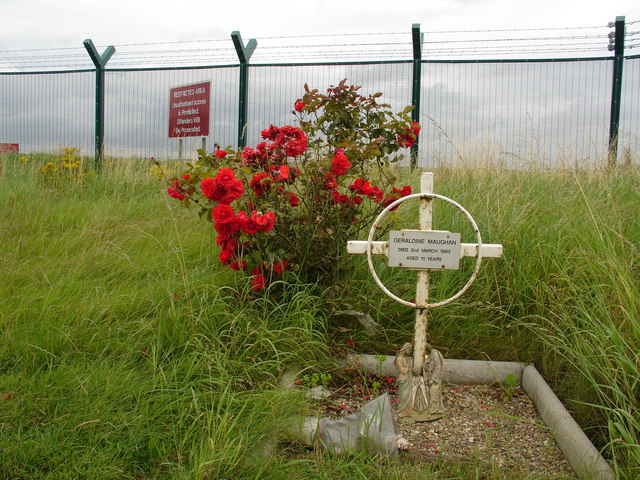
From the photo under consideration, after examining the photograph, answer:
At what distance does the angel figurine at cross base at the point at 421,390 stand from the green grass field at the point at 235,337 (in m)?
0.40

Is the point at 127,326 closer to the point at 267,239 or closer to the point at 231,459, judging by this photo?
the point at 267,239

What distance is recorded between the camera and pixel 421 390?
8.49ft

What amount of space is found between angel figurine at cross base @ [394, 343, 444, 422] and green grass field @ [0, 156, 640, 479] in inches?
15.6

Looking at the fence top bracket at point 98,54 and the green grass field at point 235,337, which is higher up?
the fence top bracket at point 98,54

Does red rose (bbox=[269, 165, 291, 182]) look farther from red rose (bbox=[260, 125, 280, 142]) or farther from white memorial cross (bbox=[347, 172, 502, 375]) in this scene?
white memorial cross (bbox=[347, 172, 502, 375])

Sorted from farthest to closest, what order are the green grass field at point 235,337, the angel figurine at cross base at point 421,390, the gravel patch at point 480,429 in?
1. the angel figurine at cross base at point 421,390
2. the gravel patch at point 480,429
3. the green grass field at point 235,337

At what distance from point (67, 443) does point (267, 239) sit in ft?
4.66

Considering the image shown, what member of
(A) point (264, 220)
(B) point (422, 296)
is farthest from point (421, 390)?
(A) point (264, 220)

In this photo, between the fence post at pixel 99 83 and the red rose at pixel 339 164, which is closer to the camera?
the red rose at pixel 339 164

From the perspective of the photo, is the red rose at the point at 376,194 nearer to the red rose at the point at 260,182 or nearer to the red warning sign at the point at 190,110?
the red rose at the point at 260,182

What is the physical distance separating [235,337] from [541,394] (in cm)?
141

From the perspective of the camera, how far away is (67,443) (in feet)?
6.80

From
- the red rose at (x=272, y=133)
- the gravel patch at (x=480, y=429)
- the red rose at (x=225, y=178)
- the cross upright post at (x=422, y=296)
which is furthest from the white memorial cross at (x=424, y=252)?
the red rose at (x=272, y=133)

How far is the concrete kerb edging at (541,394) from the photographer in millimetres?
2062
